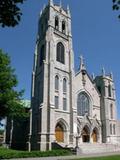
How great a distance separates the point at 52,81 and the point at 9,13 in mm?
30885

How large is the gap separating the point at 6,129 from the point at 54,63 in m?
18.9

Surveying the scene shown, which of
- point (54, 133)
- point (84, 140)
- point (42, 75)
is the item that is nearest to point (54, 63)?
point (42, 75)

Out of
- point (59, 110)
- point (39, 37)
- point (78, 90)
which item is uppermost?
point (39, 37)

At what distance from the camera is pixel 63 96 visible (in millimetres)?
41156

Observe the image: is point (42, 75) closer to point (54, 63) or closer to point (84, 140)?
point (54, 63)

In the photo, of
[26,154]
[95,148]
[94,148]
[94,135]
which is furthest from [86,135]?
[26,154]

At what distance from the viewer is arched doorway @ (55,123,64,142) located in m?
38.6

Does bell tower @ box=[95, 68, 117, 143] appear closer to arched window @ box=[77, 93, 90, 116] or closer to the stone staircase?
arched window @ box=[77, 93, 90, 116]

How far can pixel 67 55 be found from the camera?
1788 inches

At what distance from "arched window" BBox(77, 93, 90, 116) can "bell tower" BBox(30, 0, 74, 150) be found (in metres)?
3.59

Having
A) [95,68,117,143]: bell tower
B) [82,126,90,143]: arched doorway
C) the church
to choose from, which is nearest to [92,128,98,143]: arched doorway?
the church

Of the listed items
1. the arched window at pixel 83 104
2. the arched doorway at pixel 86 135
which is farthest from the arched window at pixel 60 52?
the arched doorway at pixel 86 135

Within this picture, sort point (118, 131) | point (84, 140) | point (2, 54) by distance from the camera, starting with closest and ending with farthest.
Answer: point (2, 54) < point (84, 140) < point (118, 131)

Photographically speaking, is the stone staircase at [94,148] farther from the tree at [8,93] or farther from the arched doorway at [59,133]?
the tree at [8,93]
